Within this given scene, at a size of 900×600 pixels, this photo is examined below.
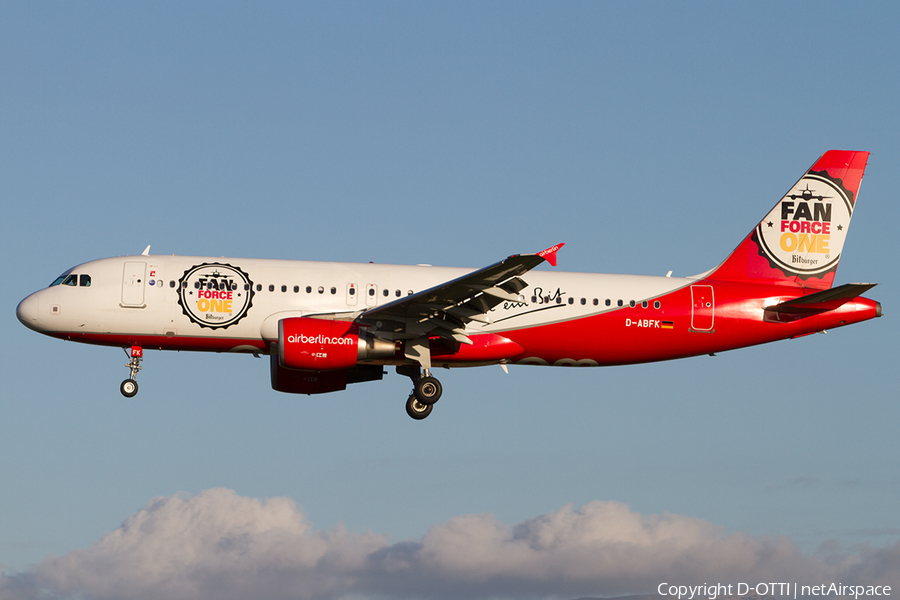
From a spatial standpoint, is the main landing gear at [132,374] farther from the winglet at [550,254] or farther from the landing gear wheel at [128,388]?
the winglet at [550,254]

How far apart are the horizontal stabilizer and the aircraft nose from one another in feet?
75.6

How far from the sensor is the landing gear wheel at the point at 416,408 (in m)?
36.2

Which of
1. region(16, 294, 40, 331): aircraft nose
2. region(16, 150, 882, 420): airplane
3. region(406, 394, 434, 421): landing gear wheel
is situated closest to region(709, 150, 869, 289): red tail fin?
region(16, 150, 882, 420): airplane

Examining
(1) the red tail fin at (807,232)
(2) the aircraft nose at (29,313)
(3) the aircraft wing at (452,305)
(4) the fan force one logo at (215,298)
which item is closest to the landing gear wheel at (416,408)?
(3) the aircraft wing at (452,305)

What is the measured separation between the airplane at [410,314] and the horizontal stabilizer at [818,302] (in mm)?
45

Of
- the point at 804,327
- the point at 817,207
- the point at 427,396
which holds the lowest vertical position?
the point at 427,396

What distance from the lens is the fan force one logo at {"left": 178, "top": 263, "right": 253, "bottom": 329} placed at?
3466cm

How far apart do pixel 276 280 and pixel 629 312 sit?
11.1m

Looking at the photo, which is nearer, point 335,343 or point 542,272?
point 335,343

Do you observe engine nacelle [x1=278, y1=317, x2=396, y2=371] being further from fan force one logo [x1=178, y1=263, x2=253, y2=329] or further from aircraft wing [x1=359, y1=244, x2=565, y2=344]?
fan force one logo [x1=178, y1=263, x2=253, y2=329]

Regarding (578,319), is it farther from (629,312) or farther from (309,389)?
(309,389)

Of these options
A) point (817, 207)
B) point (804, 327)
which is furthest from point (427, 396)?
point (817, 207)

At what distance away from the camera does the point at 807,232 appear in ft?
128

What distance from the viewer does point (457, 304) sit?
33.7m
